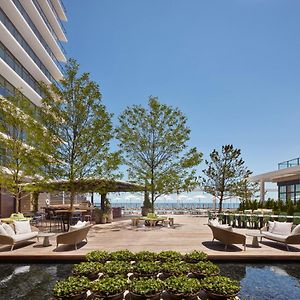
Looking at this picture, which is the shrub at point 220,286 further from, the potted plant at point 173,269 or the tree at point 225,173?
the tree at point 225,173

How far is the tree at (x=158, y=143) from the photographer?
74.0 feet

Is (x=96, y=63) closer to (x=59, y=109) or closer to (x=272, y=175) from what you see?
(x=59, y=109)

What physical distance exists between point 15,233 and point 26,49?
26845 mm

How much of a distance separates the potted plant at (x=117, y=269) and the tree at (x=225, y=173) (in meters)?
23.6

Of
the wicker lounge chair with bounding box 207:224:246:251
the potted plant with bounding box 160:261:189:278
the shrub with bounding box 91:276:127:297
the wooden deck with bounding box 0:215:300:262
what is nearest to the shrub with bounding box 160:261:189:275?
A: the potted plant with bounding box 160:261:189:278

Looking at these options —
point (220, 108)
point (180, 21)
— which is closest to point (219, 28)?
point (180, 21)

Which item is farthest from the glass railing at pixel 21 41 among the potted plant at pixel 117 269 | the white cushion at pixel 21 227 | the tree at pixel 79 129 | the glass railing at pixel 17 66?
the potted plant at pixel 117 269

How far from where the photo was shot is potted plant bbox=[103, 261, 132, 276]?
7.20 m

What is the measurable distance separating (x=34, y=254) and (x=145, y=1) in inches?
582

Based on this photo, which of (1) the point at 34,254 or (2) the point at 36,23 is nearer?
(1) the point at 34,254

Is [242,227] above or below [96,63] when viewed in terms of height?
below

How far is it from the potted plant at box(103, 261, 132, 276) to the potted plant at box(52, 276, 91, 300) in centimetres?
95

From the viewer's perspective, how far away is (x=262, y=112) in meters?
26.2

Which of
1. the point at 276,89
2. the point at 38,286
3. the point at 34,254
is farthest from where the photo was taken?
the point at 276,89
